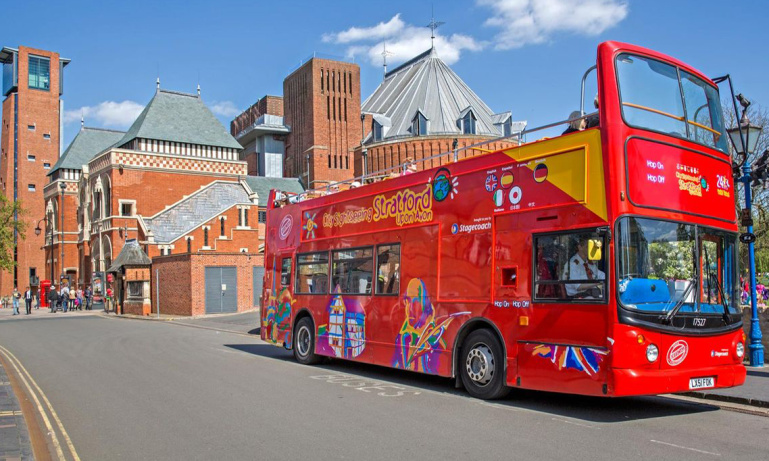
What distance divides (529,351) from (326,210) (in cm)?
652

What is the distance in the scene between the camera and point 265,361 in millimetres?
14742

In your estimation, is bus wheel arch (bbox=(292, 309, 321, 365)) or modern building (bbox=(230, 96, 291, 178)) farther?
modern building (bbox=(230, 96, 291, 178))

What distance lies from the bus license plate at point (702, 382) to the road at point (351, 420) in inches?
15.6

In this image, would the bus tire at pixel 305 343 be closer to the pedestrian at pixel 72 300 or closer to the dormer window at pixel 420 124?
the pedestrian at pixel 72 300

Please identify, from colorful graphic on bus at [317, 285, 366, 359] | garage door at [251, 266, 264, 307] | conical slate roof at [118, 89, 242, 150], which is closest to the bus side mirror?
colorful graphic on bus at [317, 285, 366, 359]

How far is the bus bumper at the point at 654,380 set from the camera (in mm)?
7488

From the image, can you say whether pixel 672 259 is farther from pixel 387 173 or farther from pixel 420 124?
pixel 420 124

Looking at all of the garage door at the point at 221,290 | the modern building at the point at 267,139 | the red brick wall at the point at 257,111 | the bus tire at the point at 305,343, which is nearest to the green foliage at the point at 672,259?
the bus tire at the point at 305,343

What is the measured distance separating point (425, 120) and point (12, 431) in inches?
2303

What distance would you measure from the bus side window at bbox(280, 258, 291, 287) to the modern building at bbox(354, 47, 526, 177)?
44.4m

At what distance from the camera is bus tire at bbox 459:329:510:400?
918 cm

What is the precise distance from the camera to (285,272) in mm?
15469

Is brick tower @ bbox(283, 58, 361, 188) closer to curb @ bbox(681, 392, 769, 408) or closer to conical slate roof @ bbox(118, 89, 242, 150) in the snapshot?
conical slate roof @ bbox(118, 89, 242, 150)

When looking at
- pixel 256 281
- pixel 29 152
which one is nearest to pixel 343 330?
pixel 256 281
